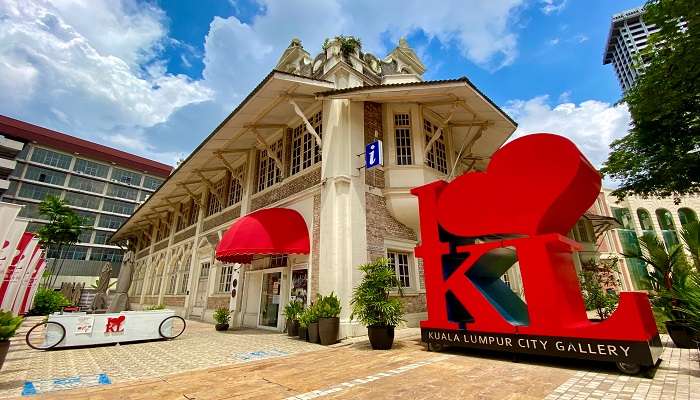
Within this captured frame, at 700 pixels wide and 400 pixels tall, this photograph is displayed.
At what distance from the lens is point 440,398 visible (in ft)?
11.3

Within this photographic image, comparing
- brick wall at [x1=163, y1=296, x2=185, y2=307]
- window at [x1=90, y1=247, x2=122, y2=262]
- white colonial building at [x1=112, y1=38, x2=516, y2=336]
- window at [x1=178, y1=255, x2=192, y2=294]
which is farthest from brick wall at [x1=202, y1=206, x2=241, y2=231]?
window at [x1=90, y1=247, x2=122, y2=262]

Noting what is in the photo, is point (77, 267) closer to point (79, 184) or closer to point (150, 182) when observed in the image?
point (79, 184)

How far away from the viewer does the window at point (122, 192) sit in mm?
51359

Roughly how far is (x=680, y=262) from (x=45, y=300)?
3119 cm

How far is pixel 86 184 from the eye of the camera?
48.9 metres

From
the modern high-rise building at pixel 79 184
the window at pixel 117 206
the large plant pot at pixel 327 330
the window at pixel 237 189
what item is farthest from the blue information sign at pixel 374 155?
the window at pixel 117 206

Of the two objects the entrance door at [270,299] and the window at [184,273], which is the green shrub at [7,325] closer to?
the entrance door at [270,299]

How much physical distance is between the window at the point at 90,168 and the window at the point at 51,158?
1097 mm

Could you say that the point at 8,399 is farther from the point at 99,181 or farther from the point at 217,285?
the point at 99,181

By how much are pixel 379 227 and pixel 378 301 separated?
9.62ft

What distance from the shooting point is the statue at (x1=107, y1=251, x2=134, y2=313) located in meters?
10.0

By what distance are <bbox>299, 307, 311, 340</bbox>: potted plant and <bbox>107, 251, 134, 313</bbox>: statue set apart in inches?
238

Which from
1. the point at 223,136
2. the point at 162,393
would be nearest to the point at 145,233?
the point at 223,136

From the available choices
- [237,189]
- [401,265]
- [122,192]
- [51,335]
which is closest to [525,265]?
[401,265]
